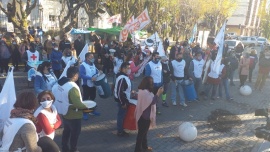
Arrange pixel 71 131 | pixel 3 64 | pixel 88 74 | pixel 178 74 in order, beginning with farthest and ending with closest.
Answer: pixel 3 64 → pixel 178 74 → pixel 88 74 → pixel 71 131

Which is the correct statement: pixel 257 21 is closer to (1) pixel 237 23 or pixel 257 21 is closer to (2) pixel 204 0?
(1) pixel 237 23

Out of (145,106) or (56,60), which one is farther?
(56,60)

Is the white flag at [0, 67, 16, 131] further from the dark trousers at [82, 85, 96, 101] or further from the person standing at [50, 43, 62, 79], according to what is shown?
the person standing at [50, 43, 62, 79]

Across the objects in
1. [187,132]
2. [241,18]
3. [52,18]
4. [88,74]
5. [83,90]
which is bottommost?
[187,132]

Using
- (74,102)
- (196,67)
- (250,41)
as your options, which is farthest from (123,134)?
(250,41)

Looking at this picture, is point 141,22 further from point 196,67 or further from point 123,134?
point 123,134

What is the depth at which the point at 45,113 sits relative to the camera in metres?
3.87

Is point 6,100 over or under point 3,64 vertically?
over

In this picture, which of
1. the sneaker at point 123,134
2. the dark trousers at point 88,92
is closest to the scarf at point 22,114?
the sneaker at point 123,134

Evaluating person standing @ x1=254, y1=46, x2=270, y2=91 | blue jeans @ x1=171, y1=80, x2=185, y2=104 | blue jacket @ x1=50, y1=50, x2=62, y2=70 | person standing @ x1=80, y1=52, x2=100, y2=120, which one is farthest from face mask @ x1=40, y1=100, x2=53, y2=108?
person standing @ x1=254, y1=46, x2=270, y2=91

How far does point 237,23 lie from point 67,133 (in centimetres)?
7107

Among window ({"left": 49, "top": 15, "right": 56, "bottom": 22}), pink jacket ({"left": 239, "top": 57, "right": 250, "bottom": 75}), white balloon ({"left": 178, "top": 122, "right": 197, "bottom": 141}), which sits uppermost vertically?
window ({"left": 49, "top": 15, "right": 56, "bottom": 22})

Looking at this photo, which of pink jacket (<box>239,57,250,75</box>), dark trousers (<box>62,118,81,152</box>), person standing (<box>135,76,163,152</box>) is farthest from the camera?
pink jacket (<box>239,57,250,75</box>)

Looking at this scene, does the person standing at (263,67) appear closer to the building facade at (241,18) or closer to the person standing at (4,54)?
the person standing at (4,54)
